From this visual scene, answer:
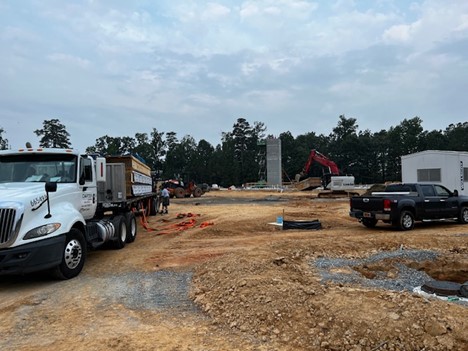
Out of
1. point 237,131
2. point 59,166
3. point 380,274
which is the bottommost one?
point 380,274

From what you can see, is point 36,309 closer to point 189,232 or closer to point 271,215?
point 189,232

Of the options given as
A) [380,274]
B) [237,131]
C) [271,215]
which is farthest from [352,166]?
[380,274]

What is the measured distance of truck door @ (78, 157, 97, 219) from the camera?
31.3 ft

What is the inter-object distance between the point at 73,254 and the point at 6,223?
5.23 feet

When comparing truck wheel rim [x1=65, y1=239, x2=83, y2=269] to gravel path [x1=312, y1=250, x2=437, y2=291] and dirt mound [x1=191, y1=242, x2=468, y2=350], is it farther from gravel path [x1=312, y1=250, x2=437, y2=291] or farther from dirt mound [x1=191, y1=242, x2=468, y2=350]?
gravel path [x1=312, y1=250, x2=437, y2=291]

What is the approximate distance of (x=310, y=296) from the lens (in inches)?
227

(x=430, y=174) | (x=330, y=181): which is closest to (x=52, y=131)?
(x=330, y=181)

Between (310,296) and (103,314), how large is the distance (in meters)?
3.05

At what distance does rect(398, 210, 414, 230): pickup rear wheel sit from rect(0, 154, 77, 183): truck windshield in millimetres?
11150

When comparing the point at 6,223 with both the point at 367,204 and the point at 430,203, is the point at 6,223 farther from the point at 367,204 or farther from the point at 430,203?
the point at 430,203

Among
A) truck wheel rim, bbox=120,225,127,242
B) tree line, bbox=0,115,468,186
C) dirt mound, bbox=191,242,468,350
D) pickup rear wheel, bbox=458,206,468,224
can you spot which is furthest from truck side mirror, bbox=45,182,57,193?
tree line, bbox=0,115,468,186

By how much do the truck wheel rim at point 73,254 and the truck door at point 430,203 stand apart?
40.8ft

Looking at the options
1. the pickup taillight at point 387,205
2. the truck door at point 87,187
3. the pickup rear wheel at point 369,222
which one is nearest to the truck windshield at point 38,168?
the truck door at point 87,187

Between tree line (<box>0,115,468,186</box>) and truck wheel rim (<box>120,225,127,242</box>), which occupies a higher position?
tree line (<box>0,115,468,186</box>)
